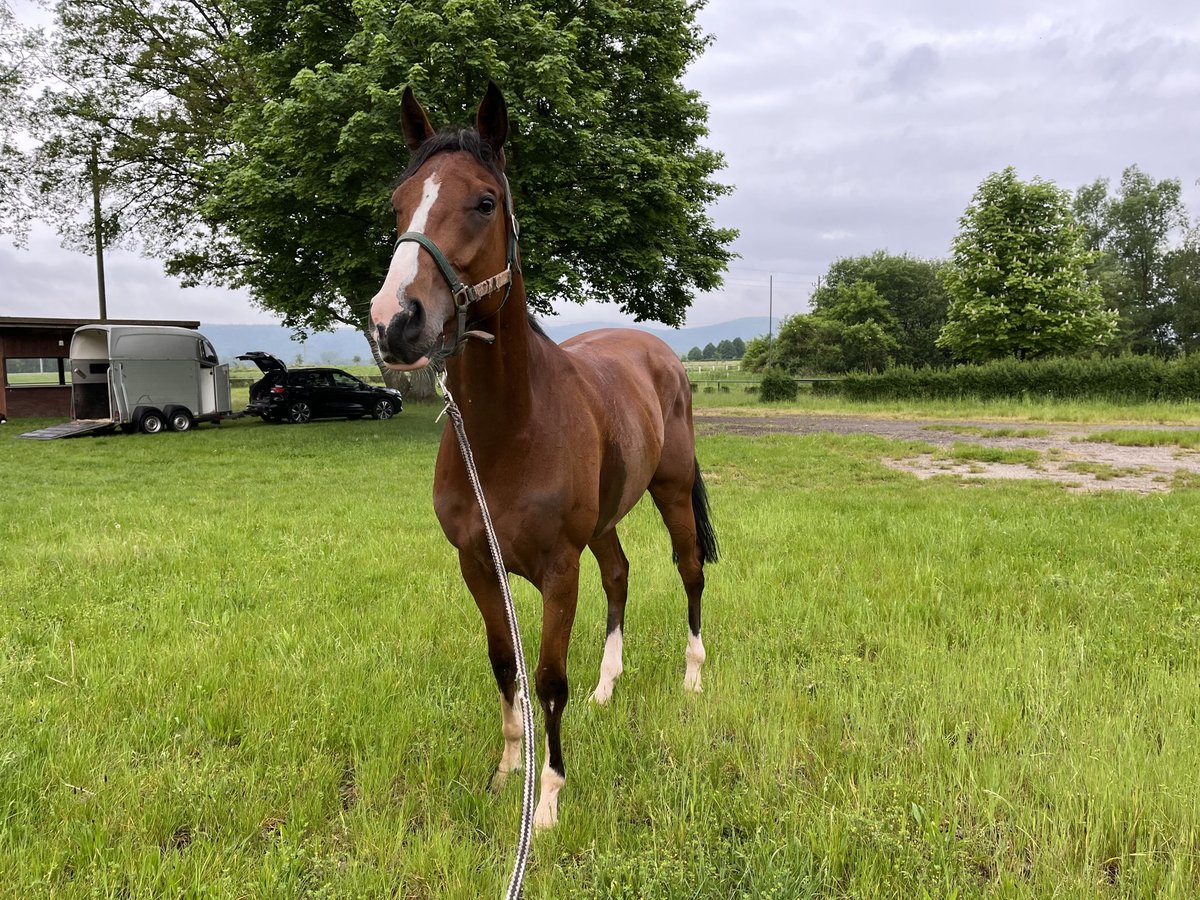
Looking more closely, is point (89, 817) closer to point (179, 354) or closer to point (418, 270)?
point (418, 270)

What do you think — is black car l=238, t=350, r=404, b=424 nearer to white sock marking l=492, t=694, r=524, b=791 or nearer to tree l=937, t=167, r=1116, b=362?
white sock marking l=492, t=694, r=524, b=791

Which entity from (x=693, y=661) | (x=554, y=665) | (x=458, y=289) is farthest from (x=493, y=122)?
(x=693, y=661)

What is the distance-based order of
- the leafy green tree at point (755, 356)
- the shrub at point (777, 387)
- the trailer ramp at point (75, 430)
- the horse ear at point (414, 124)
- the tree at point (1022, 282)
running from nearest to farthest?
the horse ear at point (414, 124) < the trailer ramp at point (75, 430) < the shrub at point (777, 387) < the tree at point (1022, 282) < the leafy green tree at point (755, 356)

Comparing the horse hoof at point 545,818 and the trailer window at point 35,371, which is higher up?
the trailer window at point 35,371

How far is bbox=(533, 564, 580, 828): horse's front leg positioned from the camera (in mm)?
2455

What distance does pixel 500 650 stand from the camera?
2.75 meters

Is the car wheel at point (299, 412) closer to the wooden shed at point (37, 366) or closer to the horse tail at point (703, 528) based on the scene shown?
the wooden shed at point (37, 366)

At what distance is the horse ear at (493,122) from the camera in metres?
2.21

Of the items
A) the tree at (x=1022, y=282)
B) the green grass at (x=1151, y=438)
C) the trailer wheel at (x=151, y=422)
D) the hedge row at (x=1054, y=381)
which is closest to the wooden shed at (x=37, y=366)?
the trailer wheel at (x=151, y=422)

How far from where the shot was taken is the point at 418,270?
5.99ft

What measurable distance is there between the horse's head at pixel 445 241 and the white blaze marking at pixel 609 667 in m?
2.14

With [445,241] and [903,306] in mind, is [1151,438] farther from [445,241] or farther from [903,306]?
[903,306]

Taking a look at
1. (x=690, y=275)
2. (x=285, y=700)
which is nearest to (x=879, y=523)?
(x=285, y=700)

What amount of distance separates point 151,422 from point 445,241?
67.7ft
